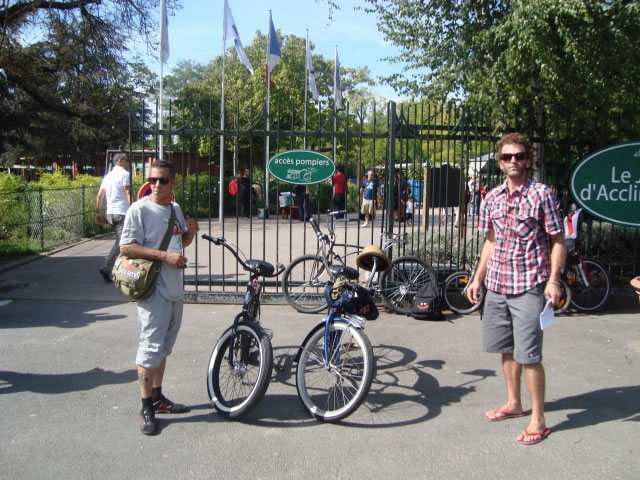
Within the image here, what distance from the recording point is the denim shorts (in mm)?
3680

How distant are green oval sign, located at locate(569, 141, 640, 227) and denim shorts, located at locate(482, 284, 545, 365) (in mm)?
3800

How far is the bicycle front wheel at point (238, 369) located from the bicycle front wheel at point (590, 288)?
15.3 feet

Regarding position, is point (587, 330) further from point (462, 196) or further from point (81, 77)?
point (81, 77)

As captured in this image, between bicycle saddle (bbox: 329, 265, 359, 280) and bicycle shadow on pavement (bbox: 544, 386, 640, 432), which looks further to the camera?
bicycle saddle (bbox: 329, 265, 359, 280)

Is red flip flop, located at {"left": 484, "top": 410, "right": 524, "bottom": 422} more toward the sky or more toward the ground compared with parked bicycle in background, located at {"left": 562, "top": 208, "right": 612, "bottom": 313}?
more toward the ground

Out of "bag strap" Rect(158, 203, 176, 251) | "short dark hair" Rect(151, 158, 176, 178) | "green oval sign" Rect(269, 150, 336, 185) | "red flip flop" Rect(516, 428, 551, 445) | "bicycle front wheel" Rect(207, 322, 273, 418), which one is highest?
"green oval sign" Rect(269, 150, 336, 185)

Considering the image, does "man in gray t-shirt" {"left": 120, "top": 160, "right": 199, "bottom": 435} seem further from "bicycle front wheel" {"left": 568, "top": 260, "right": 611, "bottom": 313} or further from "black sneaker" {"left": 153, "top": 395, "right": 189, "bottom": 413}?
"bicycle front wheel" {"left": 568, "top": 260, "right": 611, "bottom": 313}

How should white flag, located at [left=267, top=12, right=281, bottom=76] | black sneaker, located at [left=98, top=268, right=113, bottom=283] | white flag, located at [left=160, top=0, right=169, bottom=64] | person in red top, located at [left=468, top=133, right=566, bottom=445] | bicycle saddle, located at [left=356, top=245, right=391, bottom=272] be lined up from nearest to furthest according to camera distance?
person in red top, located at [left=468, top=133, right=566, bottom=445], bicycle saddle, located at [left=356, top=245, right=391, bottom=272], black sneaker, located at [left=98, top=268, right=113, bottom=283], white flag, located at [left=160, top=0, right=169, bottom=64], white flag, located at [left=267, top=12, right=281, bottom=76]

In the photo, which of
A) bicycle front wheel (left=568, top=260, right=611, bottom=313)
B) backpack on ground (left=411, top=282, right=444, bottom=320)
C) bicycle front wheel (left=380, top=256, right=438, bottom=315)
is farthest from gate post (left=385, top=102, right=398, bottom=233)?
bicycle front wheel (left=568, top=260, right=611, bottom=313)

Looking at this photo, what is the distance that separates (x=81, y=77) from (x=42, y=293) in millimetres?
10909

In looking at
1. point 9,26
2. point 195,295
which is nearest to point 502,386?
point 195,295

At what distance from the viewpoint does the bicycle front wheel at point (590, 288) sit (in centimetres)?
712

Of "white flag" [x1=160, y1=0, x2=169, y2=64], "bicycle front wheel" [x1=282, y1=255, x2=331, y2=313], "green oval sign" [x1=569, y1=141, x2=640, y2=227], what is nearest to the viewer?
"green oval sign" [x1=569, y1=141, x2=640, y2=227]

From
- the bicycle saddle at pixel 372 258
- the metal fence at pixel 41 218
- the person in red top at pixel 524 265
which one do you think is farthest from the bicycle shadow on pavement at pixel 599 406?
the metal fence at pixel 41 218
